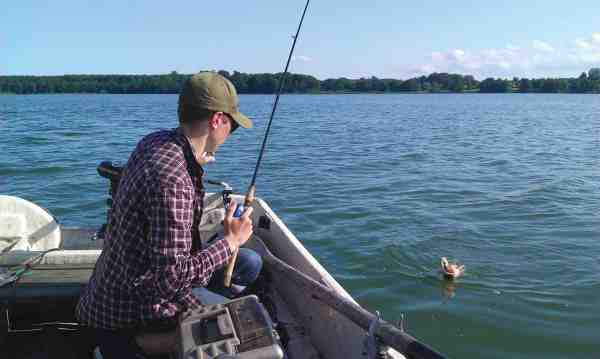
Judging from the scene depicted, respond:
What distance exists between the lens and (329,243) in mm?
8664

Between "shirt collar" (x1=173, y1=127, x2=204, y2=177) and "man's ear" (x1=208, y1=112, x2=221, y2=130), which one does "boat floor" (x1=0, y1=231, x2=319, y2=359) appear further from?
"man's ear" (x1=208, y1=112, x2=221, y2=130)

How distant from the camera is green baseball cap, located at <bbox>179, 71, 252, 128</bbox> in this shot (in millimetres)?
2332

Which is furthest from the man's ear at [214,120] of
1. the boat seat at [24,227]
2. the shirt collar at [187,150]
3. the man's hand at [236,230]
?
the boat seat at [24,227]

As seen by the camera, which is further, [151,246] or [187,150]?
[187,150]

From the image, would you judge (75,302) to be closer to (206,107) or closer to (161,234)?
(161,234)

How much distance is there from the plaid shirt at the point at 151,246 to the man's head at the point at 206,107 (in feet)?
0.33

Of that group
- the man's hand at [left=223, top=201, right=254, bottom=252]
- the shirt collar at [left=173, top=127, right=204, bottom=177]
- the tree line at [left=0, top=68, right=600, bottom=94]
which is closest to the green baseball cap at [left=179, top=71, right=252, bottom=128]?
the shirt collar at [left=173, top=127, right=204, bottom=177]

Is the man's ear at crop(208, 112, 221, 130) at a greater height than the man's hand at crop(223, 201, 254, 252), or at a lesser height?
greater

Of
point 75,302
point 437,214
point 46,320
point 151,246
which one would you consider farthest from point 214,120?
point 437,214

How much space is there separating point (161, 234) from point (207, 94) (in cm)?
65

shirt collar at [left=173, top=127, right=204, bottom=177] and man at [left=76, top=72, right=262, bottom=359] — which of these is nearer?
man at [left=76, top=72, right=262, bottom=359]

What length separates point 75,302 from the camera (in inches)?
139

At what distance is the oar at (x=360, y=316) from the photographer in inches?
99.2

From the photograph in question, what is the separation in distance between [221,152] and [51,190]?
7165 millimetres
